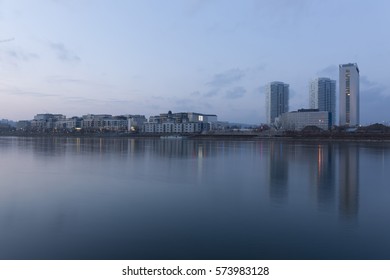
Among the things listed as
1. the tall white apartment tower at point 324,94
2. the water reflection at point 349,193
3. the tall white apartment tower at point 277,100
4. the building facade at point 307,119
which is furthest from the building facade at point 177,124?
the water reflection at point 349,193

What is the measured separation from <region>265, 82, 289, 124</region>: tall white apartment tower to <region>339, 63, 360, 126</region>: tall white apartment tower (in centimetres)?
2842

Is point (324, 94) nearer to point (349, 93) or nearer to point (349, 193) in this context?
point (349, 93)

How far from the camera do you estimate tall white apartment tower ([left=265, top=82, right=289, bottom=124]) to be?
5251 inches

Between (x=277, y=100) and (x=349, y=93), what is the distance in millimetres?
31893

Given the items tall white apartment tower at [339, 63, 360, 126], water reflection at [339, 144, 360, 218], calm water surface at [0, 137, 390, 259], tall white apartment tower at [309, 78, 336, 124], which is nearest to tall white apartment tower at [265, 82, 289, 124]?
tall white apartment tower at [309, 78, 336, 124]

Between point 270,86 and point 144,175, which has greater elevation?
point 270,86

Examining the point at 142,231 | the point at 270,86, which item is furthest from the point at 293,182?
the point at 270,86

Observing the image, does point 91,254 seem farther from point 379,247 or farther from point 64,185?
point 64,185

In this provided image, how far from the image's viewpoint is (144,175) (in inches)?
419

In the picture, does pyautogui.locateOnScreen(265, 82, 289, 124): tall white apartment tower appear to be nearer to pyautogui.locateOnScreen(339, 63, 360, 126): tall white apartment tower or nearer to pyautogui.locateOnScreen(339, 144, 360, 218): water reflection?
pyautogui.locateOnScreen(339, 63, 360, 126): tall white apartment tower
